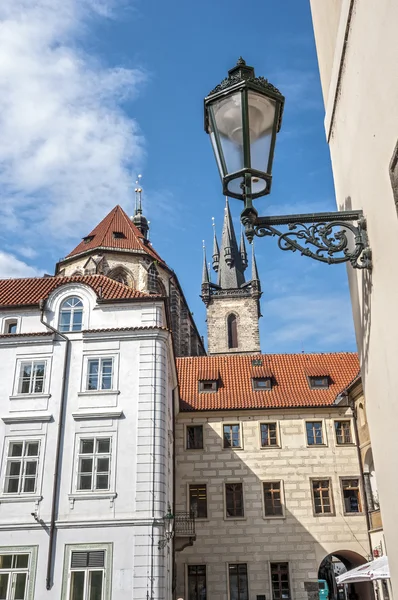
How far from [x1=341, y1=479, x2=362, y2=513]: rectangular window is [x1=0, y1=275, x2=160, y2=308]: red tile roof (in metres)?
12.6

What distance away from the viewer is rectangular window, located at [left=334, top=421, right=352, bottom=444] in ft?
86.3

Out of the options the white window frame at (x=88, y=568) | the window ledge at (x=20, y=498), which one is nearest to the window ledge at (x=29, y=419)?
the window ledge at (x=20, y=498)

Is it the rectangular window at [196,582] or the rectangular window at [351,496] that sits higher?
the rectangular window at [351,496]

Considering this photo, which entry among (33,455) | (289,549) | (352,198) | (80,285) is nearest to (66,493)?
(33,455)

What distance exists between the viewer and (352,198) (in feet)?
14.2

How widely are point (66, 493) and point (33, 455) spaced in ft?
5.32

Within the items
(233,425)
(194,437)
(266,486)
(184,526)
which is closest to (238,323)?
(233,425)

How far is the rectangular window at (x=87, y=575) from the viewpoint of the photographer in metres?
15.7

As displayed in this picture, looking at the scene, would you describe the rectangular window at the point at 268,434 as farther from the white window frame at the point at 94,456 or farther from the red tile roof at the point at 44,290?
the white window frame at the point at 94,456

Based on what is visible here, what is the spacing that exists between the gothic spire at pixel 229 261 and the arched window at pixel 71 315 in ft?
162

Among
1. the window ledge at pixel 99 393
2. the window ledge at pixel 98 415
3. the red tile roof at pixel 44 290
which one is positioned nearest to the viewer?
the window ledge at pixel 98 415

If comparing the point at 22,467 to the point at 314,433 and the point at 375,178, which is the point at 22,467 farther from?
the point at 375,178

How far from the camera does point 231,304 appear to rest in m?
67.2

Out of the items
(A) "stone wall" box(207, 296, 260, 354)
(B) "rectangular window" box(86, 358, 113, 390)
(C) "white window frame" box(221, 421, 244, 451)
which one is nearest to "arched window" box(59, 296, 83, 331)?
(B) "rectangular window" box(86, 358, 113, 390)
